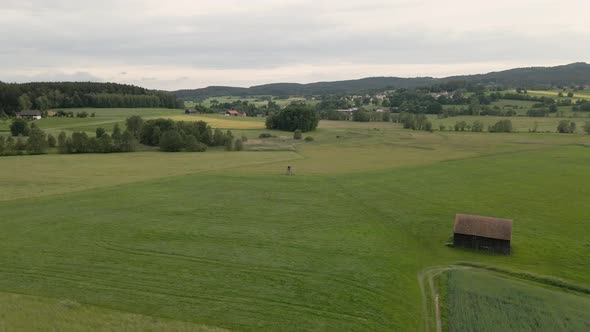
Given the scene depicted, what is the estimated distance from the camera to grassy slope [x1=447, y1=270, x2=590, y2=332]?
24.0 meters

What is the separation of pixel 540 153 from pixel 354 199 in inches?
2065

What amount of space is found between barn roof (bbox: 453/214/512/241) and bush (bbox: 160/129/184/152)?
7275 centimetres

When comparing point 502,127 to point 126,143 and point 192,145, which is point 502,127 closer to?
point 192,145

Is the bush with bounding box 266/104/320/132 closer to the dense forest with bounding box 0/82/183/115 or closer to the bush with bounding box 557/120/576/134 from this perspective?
the bush with bounding box 557/120/576/134

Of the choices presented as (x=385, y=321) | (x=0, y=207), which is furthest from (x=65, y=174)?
(x=385, y=321)

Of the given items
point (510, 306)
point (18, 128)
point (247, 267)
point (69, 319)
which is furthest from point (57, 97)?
point (510, 306)

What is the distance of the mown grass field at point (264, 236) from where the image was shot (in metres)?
25.0

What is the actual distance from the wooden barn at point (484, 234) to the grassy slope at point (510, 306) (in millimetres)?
5328

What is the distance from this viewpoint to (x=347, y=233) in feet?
126

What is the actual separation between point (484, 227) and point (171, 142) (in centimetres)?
7568

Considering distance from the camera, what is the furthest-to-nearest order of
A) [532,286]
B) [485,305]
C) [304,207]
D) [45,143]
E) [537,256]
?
[45,143] → [304,207] → [537,256] → [532,286] → [485,305]

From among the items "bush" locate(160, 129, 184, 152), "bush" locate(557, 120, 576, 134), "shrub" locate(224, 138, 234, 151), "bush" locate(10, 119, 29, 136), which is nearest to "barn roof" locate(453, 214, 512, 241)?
"shrub" locate(224, 138, 234, 151)

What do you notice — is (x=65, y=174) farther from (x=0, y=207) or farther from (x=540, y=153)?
(x=540, y=153)

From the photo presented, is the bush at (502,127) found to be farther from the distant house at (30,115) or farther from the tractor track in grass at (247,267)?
the distant house at (30,115)
